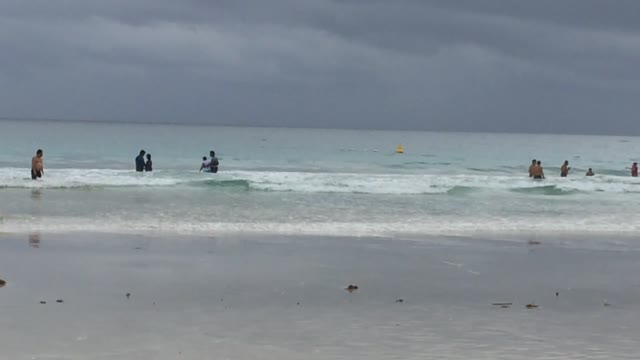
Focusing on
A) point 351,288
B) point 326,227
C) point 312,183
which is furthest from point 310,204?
point 351,288

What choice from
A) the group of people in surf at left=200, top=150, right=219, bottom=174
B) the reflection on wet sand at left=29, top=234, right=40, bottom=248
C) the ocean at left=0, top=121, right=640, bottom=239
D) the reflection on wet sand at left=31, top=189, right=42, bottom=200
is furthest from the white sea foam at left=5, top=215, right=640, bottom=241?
the group of people in surf at left=200, top=150, right=219, bottom=174

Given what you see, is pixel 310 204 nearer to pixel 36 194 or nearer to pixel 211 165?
pixel 36 194

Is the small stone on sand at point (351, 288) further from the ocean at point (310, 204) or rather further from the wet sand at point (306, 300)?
the ocean at point (310, 204)

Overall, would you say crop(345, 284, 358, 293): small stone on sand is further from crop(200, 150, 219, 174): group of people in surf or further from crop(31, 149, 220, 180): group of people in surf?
crop(200, 150, 219, 174): group of people in surf

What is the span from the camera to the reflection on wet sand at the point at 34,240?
15.6m

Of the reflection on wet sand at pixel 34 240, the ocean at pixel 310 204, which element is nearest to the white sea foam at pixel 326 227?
the ocean at pixel 310 204

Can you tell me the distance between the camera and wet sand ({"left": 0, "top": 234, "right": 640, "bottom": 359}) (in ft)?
28.6

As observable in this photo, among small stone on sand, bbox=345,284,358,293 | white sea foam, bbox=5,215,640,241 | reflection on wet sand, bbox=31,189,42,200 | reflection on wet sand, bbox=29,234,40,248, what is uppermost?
small stone on sand, bbox=345,284,358,293

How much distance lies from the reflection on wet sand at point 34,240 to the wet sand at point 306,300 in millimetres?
86

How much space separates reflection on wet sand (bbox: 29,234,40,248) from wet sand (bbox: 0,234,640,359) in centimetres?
9

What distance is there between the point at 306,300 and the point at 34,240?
706 cm

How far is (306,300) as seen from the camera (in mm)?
11195

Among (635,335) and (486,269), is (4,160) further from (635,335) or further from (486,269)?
(635,335)

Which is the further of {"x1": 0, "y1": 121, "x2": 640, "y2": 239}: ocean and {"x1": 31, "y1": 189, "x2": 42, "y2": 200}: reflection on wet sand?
{"x1": 31, "y1": 189, "x2": 42, "y2": 200}: reflection on wet sand
